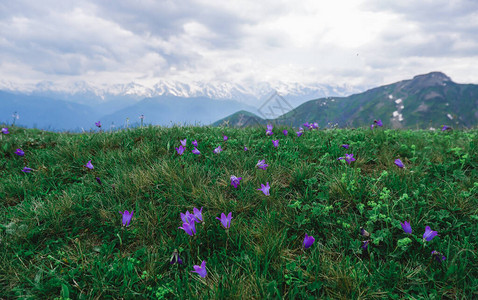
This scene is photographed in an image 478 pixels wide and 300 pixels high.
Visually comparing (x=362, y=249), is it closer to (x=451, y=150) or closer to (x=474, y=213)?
(x=474, y=213)

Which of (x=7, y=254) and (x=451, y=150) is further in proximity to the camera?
(x=451, y=150)

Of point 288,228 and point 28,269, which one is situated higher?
point 288,228

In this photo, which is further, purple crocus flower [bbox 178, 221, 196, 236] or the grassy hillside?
purple crocus flower [bbox 178, 221, 196, 236]

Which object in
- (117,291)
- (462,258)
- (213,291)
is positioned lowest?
(117,291)

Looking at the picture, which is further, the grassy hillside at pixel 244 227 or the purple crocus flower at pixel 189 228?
the purple crocus flower at pixel 189 228

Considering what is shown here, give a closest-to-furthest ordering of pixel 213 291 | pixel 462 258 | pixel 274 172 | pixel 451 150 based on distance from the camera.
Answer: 1. pixel 213 291
2. pixel 462 258
3. pixel 274 172
4. pixel 451 150

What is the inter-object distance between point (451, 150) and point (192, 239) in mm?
5186

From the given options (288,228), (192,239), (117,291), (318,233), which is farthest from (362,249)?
(117,291)

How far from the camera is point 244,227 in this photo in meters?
2.86

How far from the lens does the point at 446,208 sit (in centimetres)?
318

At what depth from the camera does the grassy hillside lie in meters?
2.26

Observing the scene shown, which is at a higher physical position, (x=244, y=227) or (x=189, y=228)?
(x=189, y=228)

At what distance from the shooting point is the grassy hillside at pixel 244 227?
89.1 inches

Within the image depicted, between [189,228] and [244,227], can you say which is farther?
[244,227]
